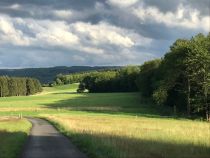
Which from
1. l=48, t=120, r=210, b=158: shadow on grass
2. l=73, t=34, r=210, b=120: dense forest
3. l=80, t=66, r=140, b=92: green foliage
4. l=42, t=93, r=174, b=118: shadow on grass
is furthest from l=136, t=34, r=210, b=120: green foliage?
l=80, t=66, r=140, b=92: green foliage

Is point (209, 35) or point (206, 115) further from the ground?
point (209, 35)

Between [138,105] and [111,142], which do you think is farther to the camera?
[138,105]

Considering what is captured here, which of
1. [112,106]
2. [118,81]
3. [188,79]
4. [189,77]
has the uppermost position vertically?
[189,77]

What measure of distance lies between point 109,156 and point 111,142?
541 centimetres

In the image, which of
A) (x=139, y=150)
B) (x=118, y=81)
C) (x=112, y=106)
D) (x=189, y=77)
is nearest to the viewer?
(x=139, y=150)

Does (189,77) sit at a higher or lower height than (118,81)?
higher

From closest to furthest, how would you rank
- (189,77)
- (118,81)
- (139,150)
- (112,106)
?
(139,150), (189,77), (112,106), (118,81)

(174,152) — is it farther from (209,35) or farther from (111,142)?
(209,35)

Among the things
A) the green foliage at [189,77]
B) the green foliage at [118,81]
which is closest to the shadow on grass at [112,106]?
the green foliage at [189,77]

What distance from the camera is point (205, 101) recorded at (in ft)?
264

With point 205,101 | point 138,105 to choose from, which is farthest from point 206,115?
point 138,105

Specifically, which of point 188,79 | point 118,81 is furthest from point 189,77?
point 118,81

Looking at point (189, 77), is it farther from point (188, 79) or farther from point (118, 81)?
point (118, 81)

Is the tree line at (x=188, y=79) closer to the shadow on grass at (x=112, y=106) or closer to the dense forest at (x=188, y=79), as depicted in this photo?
the dense forest at (x=188, y=79)
